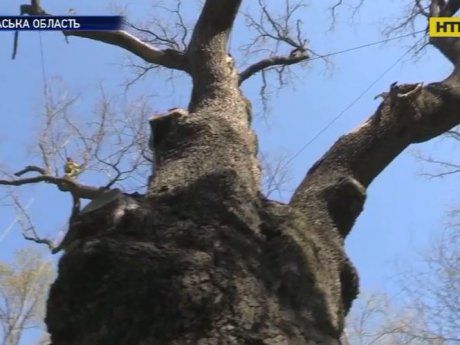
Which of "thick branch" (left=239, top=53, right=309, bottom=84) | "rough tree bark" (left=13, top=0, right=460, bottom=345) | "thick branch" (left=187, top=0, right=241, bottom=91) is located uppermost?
"thick branch" (left=239, top=53, right=309, bottom=84)

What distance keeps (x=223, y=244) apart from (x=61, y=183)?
13.8 feet

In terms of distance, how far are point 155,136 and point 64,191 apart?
9.88 ft

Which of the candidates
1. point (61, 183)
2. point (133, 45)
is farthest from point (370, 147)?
point (61, 183)

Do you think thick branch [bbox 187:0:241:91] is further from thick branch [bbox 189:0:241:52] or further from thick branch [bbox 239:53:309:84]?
thick branch [bbox 239:53:309:84]

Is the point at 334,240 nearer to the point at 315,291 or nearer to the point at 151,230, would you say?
the point at 315,291

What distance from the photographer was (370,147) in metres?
3.62

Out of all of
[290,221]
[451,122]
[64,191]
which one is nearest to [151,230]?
[290,221]

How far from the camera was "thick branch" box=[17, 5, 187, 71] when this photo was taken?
5.35 meters

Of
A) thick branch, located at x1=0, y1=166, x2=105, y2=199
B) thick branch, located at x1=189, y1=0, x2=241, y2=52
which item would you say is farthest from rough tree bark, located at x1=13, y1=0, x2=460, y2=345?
thick branch, located at x1=0, y1=166, x2=105, y2=199

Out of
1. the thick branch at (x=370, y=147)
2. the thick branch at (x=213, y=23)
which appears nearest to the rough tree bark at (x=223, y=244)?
the thick branch at (x=370, y=147)

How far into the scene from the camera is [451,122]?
12.9ft

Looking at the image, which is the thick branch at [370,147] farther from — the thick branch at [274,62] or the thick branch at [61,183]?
the thick branch at [274,62]

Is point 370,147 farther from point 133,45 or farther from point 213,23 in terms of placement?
point 133,45

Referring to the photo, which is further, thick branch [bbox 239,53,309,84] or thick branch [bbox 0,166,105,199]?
thick branch [bbox 239,53,309,84]
